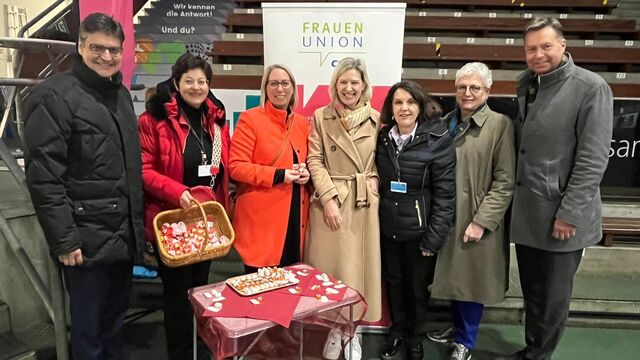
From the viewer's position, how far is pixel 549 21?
1733 mm

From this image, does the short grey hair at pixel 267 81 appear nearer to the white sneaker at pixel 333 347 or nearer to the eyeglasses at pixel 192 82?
the eyeglasses at pixel 192 82

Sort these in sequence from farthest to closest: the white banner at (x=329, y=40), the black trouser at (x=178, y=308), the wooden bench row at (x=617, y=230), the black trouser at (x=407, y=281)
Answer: the wooden bench row at (x=617, y=230) → the white banner at (x=329, y=40) → the black trouser at (x=407, y=281) → the black trouser at (x=178, y=308)

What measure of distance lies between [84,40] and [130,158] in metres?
0.44

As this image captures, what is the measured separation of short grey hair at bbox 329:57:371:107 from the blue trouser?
1150mm

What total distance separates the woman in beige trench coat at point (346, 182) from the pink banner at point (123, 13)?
1.64 meters

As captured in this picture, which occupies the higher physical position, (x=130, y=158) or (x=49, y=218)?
(x=130, y=158)

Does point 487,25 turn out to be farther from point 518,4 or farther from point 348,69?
point 348,69

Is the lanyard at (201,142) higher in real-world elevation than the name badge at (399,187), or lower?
higher

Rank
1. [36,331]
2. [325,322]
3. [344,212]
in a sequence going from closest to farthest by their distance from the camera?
1. [325,322]
2. [344,212]
3. [36,331]

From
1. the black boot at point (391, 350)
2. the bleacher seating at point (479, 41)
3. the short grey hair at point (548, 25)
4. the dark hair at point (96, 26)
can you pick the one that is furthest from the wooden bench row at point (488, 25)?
the black boot at point (391, 350)

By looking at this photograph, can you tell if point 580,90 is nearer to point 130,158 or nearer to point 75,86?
point 130,158

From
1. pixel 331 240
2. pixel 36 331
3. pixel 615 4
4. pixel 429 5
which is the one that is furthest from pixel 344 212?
pixel 615 4

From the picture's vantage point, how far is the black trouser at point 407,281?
2068 mm

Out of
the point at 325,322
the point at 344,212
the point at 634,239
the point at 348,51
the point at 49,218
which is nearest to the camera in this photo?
the point at 49,218
